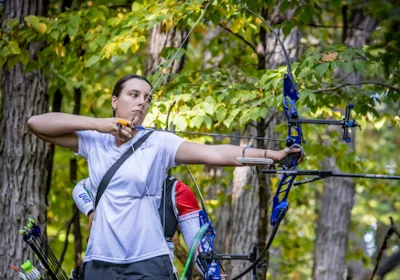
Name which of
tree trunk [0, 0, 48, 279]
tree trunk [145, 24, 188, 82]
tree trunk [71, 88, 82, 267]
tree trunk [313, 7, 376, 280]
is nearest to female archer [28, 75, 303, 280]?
tree trunk [0, 0, 48, 279]

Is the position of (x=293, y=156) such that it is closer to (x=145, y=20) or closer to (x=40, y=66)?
(x=145, y=20)

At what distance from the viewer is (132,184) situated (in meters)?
3.07

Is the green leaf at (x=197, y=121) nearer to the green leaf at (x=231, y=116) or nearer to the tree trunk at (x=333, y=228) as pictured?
the green leaf at (x=231, y=116)

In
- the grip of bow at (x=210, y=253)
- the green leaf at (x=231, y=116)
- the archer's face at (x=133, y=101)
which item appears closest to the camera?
the archer's face at (x=133, y=101)

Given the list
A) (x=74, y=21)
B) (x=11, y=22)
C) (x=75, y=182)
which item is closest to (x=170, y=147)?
(x=74, y=21)

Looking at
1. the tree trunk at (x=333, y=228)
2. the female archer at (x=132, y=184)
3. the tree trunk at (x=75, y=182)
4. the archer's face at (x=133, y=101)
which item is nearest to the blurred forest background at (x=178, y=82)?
the tree trunk at (x=75, y=182)

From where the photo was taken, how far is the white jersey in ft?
9.91

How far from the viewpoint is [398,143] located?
17656 mm

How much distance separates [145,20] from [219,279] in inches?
85.9

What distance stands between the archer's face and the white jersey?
0.47ft

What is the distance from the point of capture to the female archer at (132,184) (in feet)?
9.88

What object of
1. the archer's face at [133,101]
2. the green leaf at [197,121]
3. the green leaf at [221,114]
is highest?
the green leaf at [221,114]

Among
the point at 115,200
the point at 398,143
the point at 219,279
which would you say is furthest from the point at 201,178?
the point at 398,143

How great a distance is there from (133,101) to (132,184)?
476 millimetres
